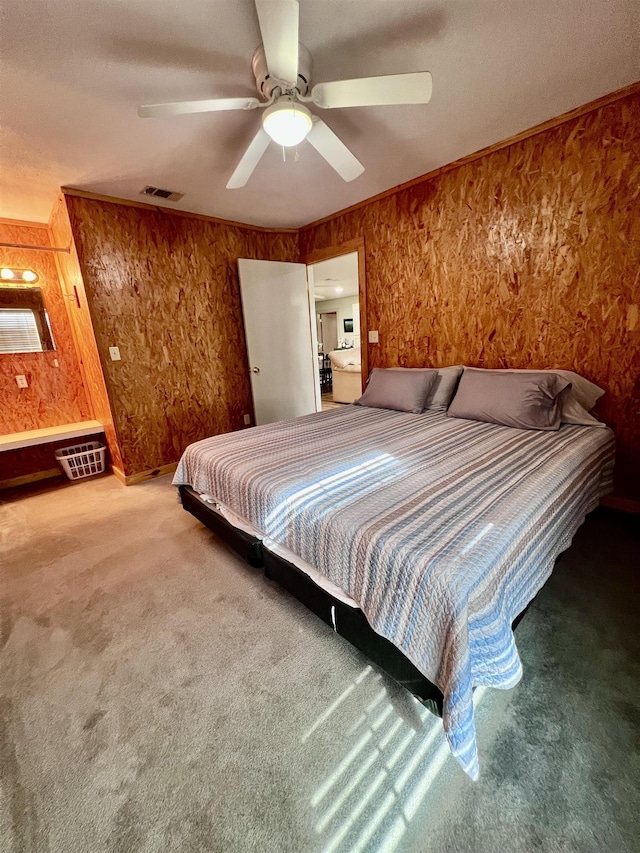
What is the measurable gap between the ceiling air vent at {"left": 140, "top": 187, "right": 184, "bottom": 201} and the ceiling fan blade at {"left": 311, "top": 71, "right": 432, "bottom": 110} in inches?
77.2

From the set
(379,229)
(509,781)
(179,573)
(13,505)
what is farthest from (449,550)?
(13,505)

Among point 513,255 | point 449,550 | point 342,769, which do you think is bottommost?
point 342,769

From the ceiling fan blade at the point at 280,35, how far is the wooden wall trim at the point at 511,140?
1.79m

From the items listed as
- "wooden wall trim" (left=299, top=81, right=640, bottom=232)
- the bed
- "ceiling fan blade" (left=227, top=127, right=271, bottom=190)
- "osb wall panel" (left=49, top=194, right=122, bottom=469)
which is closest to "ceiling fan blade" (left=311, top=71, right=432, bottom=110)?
"ceiling fan blade" (left=227, top=127, right=271, bottom=190)

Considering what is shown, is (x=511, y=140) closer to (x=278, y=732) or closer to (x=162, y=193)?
(x=162, y=193)

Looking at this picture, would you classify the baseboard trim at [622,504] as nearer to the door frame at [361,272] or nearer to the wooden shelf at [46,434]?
the door frame at [361,272]

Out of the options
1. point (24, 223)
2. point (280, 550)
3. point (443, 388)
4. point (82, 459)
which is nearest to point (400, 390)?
point (443, 388)

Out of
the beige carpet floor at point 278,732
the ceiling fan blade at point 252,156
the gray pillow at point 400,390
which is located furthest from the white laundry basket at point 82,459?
the ceiling fan blade at point 252,156

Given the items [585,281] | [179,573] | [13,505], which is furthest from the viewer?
[13,505]

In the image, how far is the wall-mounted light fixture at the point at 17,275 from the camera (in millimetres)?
3213

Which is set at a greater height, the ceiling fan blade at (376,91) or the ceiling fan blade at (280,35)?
the ceiling fan blade at (280,35)

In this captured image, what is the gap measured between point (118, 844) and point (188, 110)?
251cm

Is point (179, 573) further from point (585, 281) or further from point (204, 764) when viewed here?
point (585, 281)

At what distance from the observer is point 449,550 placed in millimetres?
1031
